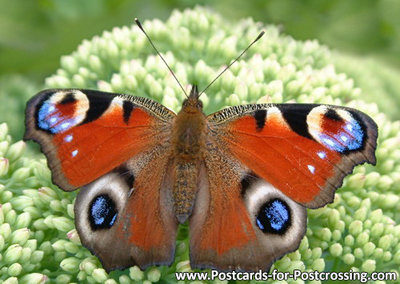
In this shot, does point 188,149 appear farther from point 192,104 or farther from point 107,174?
point 107,174

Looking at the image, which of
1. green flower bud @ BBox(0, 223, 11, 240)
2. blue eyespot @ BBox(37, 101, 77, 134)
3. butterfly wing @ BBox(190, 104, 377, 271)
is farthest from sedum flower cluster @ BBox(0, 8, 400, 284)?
blue eyespot @ BBox(37, 101, 77, 134)

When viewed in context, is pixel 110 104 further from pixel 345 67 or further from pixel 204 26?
pixel 345 67

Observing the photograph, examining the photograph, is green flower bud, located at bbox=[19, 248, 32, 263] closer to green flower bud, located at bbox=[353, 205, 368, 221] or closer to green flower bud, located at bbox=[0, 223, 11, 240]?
green flower bud, located at bbox=[0, 223, 11, 240]

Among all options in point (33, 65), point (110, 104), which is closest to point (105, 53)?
point (110, 104)

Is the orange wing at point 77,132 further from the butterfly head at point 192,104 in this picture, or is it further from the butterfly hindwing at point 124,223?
the butterfly head at point 192,104

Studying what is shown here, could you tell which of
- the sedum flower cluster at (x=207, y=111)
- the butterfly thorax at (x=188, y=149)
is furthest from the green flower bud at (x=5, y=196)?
the butterfly thorax at (x=188, y=149)

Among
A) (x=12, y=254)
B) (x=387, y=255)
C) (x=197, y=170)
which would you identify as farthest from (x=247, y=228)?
(x=12, y=254)
